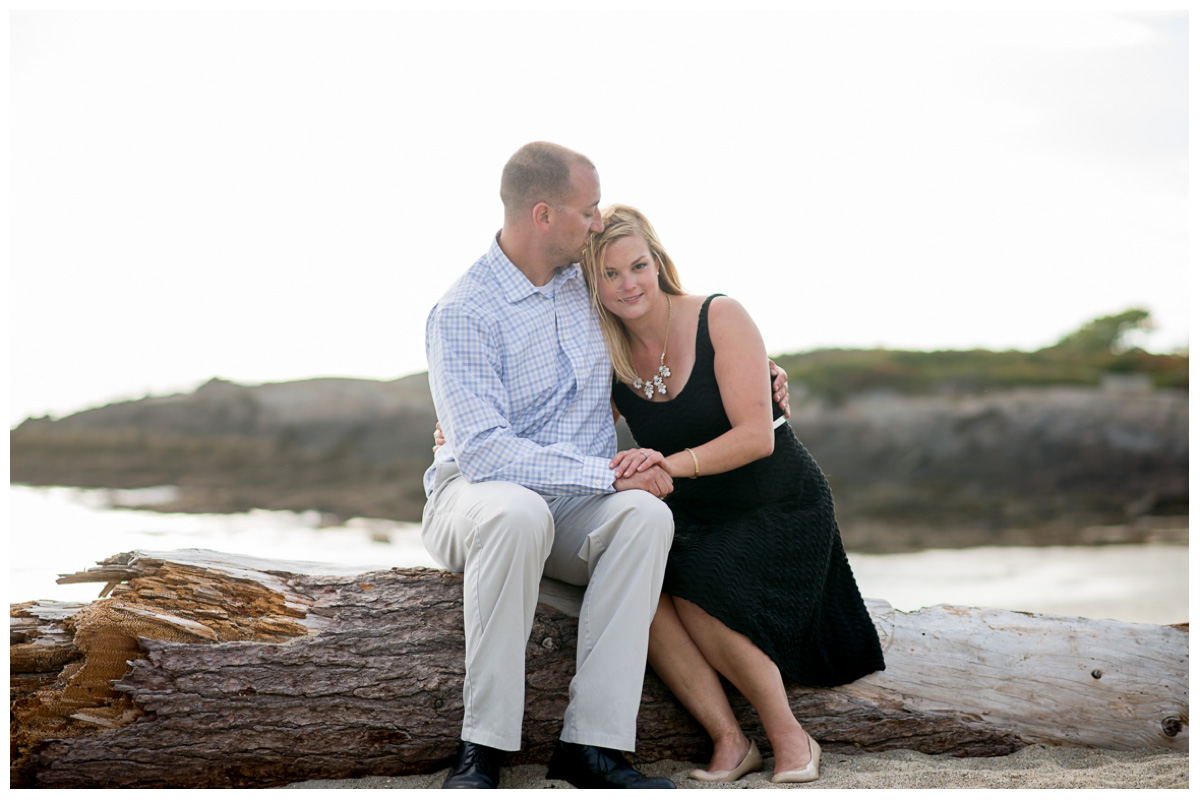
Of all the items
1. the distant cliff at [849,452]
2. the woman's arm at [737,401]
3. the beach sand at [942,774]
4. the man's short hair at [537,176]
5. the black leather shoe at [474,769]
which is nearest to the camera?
the black leather shoe at [474,769]

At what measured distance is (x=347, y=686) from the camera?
109 inches

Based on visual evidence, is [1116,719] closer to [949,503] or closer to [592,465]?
[592,465]

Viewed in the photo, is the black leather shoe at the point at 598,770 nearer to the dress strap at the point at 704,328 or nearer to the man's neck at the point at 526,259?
the dress strap at the point at 704,328

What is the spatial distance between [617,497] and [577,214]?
3.36 feet

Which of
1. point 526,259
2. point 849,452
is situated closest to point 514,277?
point 526,259

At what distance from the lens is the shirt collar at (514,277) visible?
319 cm

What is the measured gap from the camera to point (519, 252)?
3.27 metres

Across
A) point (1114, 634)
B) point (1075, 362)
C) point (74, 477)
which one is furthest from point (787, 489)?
point (1075, 362)

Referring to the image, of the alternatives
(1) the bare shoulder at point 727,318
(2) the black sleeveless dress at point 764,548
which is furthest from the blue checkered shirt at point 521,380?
(1) the bare shoulder at point 727,318

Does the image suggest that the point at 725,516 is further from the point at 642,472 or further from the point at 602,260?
the point at 602,260

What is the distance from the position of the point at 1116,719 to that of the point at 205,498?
12.2m

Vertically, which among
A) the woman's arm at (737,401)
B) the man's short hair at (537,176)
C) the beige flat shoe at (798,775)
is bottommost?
the beige flat shoe at (798,775)

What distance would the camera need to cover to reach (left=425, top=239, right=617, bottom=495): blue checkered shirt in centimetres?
289

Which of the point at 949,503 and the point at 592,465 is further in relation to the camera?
the point at 949,503
